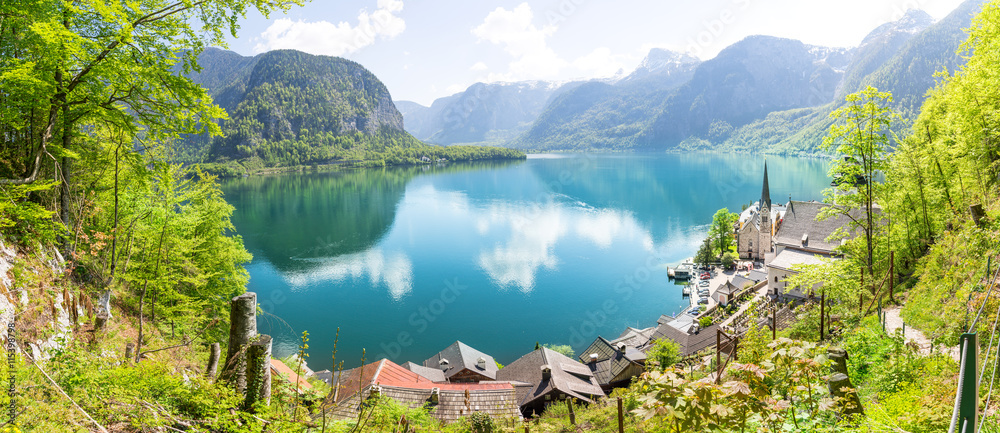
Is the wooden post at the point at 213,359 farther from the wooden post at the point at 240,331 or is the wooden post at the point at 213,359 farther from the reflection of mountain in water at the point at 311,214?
the reflection of mountain in water at the point at 311,214

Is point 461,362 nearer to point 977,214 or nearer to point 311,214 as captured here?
point 977,214

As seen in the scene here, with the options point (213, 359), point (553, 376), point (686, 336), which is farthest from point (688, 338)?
point (213, 359)

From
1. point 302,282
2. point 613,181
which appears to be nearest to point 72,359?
point 302,282

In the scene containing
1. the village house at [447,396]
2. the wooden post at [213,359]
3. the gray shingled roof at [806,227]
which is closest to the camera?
the wooden post at [213,359]

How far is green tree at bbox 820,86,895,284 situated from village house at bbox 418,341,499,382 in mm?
17559

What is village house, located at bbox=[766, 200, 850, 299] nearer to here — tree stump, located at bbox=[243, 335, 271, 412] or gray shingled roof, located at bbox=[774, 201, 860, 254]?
gray shingled roof, located at bbox=[774, 201, 860, 254]

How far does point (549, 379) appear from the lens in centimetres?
2122

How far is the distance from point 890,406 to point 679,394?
4.08 m

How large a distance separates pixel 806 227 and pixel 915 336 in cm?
4078

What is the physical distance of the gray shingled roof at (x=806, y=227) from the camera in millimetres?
42844

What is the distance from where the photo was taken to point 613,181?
4938 inches

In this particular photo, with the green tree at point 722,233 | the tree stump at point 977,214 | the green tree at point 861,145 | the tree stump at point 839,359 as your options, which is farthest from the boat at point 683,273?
the tree stump at point 839,359

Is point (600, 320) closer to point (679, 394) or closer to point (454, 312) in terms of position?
point (454, 312)

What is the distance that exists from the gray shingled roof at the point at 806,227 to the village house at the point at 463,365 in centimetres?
3327
